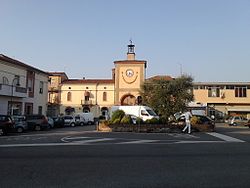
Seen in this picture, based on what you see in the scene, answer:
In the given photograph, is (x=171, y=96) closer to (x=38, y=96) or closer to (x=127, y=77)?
(x=38, y=96)

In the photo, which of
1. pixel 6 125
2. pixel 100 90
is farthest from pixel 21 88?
pixel 100 90

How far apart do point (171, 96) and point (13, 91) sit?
1781cm

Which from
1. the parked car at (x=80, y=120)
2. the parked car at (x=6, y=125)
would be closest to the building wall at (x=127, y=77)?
the parked car at (x=80, y=120)

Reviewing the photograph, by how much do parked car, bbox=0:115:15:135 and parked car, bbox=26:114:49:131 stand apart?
6327 millimetres

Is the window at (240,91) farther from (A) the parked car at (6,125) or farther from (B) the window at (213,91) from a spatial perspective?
(A) the parked car at (6,125)

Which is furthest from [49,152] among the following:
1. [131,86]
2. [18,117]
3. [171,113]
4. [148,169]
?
[131,86]

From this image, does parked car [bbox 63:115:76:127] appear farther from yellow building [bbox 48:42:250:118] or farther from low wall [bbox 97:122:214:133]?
low wall [bbox 97:122:214:133]

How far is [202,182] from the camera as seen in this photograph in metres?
7.40

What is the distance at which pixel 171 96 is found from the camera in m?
34.4

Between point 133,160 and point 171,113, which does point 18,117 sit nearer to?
point 171,113

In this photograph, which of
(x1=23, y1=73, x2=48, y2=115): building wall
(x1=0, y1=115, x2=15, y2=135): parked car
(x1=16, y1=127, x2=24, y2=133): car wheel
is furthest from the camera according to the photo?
(x1=23, y1=73, x2=48, y2=115): building wall

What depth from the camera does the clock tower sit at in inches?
2525

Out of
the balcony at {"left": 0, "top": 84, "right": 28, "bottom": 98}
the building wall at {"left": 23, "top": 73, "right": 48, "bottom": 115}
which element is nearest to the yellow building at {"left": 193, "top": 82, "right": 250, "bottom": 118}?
the building wall at {"left": 23, "top": 73, "right": 48, "bottom": 115}

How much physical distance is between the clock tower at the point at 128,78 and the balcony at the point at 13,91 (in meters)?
25.2
